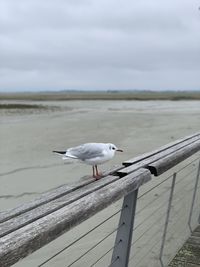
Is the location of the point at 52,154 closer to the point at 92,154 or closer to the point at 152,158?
the point at 92,154

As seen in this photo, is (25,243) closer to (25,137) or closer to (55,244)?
(55,244)

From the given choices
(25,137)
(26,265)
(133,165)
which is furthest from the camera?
(25,137)

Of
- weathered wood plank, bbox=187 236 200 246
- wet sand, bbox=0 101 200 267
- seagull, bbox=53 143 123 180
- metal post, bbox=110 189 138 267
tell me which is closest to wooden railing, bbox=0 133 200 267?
metal post, bbox=110 189 138 267

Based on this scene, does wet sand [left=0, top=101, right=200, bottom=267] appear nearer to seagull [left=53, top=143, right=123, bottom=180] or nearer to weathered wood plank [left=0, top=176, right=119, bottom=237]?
seagull [left=53, top=143, right=123, bottom=180]

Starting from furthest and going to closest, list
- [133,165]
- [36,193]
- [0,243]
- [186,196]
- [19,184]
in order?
[19,184], [36,193], [186,196], [133,165], [0,243]

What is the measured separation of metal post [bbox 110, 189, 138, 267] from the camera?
9.96 ft

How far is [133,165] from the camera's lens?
10.8 ft

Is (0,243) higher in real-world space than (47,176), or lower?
higher

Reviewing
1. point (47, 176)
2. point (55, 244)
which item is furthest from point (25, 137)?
point (55, 244)

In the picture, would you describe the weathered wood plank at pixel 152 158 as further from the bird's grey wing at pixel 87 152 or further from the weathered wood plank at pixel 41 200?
the bird's grey wing at pixel 87 152

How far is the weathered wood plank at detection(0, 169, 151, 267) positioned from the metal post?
0.96 feet

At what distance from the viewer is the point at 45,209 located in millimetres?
2199

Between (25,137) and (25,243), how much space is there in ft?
59.8

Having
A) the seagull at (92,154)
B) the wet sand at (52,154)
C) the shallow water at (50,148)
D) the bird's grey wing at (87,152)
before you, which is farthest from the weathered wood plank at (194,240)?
the shallow water at (50,148)
